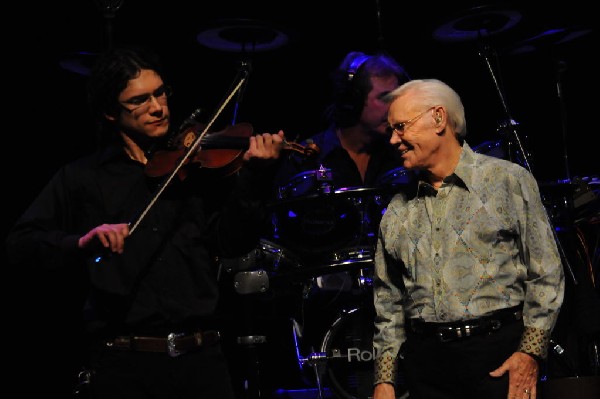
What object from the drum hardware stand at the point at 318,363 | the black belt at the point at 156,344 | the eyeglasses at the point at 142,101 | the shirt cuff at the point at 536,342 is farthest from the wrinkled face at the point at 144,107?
the drum hardware stand at the point at 318,363

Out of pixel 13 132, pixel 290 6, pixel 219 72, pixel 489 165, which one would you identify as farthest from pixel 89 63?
pixel 489 165

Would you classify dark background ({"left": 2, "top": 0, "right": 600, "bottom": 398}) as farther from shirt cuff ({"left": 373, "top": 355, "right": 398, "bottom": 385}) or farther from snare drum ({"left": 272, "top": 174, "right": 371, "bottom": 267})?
shirt cuff ({"left": 373, "top": 355, "right": 398, "bottom": 385})

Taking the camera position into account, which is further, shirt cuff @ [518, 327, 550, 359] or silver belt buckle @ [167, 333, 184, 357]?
silver belt buckle @ [167, 333, 184, 357]

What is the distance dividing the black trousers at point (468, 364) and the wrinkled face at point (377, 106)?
2.07 meters

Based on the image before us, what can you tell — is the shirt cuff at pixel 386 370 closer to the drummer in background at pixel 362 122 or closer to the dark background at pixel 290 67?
the drummer in background at pixel 362 122

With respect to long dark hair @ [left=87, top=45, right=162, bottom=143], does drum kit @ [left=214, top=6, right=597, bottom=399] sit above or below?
below

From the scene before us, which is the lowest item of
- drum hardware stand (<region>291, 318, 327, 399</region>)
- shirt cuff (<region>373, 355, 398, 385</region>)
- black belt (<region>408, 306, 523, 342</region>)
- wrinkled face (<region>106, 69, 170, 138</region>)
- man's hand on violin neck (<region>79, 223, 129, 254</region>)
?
drum hardware stand (<region>291, 318, 327, 399</region>)

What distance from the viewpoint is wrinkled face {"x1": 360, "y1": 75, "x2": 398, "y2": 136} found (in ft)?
15.9

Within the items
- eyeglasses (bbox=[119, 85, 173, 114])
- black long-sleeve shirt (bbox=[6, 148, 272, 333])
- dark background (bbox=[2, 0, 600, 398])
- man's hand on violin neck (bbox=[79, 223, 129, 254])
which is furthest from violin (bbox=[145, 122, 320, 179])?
dark background (bbox=[2, 0, 600, 398])

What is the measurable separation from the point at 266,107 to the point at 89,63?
Answer: 1.36m

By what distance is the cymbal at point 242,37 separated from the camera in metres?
4.88

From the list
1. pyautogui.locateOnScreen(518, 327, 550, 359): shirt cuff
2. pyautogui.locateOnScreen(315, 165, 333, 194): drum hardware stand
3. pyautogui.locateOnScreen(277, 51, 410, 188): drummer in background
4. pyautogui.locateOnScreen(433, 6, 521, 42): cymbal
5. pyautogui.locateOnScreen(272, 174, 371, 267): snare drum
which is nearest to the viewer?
pyautogui.locateOnScreen(518, 327, 550, 359): shirt cuff

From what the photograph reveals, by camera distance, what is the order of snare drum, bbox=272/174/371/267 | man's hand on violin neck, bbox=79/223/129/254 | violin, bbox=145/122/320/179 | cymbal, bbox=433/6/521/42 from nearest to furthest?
man's hand on violin neck, bbox=79/223/129/254, violin, bbox=145/122/320/179, snare drum, bbox=272/174/371/267, cymbal, bbox=433/6/521/42

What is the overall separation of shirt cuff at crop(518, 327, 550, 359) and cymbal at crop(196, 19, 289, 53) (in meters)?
2.69
